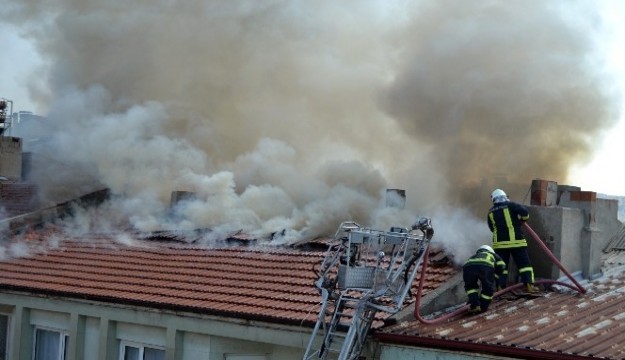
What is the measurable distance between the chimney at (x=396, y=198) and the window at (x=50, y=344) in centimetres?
540

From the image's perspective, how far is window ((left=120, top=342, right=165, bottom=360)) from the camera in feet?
42.8

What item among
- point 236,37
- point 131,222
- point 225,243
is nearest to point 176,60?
point 236,37

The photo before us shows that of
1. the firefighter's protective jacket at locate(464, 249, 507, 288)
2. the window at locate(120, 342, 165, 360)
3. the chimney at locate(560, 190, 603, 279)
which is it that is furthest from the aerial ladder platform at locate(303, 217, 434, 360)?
the chimney at locate(560, 190, 603, 279)

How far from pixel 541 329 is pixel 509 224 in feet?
7.61

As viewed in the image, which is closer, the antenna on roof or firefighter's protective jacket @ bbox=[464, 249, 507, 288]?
firefighter's protective jacket @ bbox=[464, 249, 507, 288]

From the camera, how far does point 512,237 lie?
11859 mm

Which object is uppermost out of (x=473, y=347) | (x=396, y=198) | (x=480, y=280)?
(x=396, y=198)

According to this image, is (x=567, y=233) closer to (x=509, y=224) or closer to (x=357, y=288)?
(x=509, y=224)

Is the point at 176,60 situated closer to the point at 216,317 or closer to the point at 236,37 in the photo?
the point at 236,37

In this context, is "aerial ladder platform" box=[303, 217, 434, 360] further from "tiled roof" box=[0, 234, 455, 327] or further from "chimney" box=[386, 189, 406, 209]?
"chimney" box=[386, 189, 406, 209]

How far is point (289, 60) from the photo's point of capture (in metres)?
22.3

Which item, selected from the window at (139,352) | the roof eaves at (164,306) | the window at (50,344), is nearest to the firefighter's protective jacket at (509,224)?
the roof eaves at (164,306)

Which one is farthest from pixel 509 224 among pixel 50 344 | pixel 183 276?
pixel 50 344

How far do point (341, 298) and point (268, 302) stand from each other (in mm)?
1965
